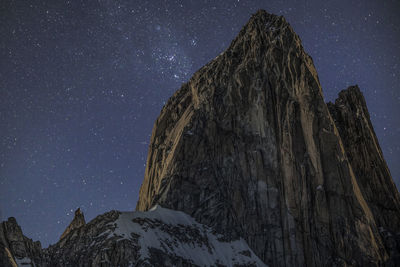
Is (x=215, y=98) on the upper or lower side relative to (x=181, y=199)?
upper

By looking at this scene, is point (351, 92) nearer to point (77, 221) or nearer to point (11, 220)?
point (77, 221)

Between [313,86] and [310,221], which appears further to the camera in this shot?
[313,86]

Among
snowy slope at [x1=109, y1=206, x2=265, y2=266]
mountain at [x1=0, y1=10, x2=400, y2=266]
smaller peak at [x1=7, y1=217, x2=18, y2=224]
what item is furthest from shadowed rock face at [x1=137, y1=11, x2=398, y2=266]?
smaller peak at [x1=7, y1=217, x2=18, y2=224]

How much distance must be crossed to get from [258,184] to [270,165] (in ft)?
13.2

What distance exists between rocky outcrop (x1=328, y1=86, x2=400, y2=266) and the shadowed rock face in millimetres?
3176

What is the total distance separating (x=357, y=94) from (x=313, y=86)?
25483mm

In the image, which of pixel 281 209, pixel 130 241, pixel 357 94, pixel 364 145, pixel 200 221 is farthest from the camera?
pixel 357 94

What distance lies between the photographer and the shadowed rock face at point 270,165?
61.3 metres

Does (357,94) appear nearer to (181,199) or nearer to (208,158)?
(208,158)

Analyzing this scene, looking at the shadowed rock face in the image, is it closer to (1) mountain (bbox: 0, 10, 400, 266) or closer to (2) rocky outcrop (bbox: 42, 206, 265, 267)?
(1) mountain (bbox: 0, 10, 400, 266)

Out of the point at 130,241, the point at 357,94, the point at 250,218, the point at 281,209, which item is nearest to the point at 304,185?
the point at 281,209

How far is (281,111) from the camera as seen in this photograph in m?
71.4

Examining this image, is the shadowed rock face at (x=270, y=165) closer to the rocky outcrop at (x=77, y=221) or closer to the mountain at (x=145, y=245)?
the mountain at (x=145, y=245)

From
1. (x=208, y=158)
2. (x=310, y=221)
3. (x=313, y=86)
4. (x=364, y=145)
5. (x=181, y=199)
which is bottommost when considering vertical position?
(x=310, y=221)
